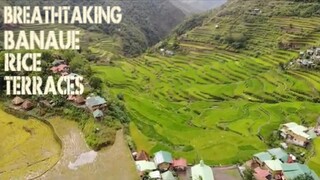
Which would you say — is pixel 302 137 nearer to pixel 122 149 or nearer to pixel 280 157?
pixel 280 157

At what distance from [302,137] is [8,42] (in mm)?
17047

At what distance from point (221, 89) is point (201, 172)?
1743cm

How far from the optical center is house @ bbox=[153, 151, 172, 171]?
64.5 ft

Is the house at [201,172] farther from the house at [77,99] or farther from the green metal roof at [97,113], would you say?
the house at [77,99]

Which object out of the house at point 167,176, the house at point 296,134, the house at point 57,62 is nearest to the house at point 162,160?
the house at point 167,176

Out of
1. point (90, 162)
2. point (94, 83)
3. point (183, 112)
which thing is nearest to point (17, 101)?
point (94, 83)

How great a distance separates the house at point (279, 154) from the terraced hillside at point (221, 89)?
1338 mm

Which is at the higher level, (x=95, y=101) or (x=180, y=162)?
(x=95, y=101)

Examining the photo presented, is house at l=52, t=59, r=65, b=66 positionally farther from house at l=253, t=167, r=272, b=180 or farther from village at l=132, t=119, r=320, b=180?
house at l=253, t=167, r=272, b=180

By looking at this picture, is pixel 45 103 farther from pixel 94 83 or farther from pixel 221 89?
pixel 221 89

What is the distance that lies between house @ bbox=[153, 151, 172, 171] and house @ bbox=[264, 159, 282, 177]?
4.66 meters

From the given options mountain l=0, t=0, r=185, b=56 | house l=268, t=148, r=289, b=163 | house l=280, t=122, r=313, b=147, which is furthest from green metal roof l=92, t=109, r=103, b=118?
mountain l=0, t=0, r=185, b=56

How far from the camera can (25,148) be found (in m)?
20.9

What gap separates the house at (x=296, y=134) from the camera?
77.8 ft
